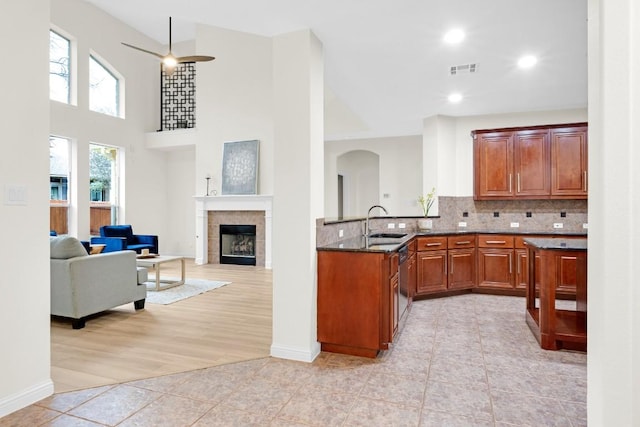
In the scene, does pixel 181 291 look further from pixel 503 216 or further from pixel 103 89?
pixel 103 89

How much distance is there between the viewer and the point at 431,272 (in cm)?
473

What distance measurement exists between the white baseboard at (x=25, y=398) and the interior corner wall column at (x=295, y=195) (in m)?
1.48

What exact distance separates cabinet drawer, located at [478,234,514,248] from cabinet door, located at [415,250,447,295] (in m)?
0.61

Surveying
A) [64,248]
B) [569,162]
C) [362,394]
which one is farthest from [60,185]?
[569,162]

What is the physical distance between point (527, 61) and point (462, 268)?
267 cm

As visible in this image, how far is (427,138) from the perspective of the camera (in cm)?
559

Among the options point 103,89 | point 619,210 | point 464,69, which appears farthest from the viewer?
point 103,89

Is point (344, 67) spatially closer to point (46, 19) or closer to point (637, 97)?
point (46, 19)

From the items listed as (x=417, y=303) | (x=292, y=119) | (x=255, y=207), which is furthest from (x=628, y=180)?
(x=255, y=207)

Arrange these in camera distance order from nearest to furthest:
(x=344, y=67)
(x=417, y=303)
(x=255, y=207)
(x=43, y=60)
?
(x=43, y=60) < (x=344, y=67) < (x=417, y=303) < (x=255, y=207)

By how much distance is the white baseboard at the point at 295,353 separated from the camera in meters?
2.81

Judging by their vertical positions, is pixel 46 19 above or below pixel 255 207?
above

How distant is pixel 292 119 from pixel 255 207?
16.4ft

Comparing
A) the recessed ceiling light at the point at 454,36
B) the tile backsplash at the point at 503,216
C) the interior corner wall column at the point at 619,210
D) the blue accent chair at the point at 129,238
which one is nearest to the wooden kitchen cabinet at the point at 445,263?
the tile backsplash at the point at 503,216
